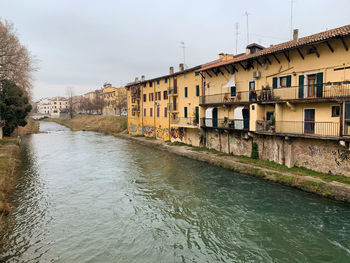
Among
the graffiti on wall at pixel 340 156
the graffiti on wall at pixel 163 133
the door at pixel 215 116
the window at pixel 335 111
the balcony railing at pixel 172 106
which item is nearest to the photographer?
the graffiti on wall at pixel 340 156

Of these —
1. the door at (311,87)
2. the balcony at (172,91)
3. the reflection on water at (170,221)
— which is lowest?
the reflection on water at (170,221)

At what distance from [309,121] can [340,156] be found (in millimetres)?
3164

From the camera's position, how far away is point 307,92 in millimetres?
17875

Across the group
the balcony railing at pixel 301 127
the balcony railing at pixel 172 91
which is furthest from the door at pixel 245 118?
the balcony railing at pixel 172 91

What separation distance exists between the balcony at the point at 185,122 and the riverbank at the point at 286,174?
15.4 ft

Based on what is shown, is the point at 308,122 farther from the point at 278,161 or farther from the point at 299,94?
the point at 278,161

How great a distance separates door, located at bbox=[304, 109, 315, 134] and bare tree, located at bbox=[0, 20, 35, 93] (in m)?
34.6

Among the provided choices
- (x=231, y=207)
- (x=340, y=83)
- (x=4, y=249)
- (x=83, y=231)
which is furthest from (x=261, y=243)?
(x=340, y=83)

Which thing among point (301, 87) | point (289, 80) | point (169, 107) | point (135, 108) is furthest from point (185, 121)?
point (135, 108)

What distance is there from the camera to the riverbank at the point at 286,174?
14.1 metres

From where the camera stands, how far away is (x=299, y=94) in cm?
1828

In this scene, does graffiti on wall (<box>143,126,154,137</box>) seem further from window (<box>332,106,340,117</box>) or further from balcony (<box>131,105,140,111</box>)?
window (<box>332,106,340,117</box>)

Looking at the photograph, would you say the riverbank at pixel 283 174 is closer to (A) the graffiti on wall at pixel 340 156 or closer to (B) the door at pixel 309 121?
(A) the graffiti on wall at pixel 340 156

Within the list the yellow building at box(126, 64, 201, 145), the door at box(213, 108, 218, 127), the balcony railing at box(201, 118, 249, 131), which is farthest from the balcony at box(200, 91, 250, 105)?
the yellow building at box(126, 64, 201, 145)
